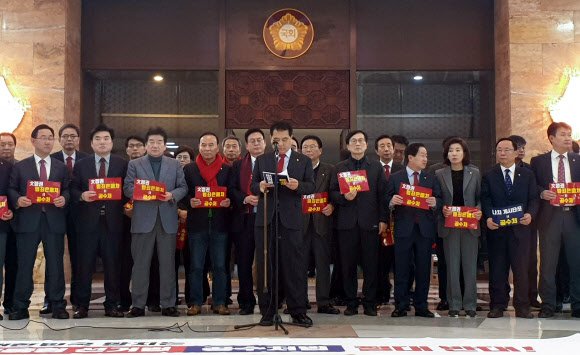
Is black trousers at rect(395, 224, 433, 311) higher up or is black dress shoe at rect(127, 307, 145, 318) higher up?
black trousers at rect(395, 224, 433, 311)

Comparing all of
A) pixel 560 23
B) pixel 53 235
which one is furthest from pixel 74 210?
pixel 560 23

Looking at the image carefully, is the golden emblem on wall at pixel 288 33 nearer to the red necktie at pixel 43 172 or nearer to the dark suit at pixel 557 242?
the red necktie at pixel 43 172

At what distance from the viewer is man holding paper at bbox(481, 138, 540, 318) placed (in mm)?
5137

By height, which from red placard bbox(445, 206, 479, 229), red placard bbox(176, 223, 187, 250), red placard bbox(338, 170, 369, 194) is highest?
red placard bbox(338, 170, 369, 194)

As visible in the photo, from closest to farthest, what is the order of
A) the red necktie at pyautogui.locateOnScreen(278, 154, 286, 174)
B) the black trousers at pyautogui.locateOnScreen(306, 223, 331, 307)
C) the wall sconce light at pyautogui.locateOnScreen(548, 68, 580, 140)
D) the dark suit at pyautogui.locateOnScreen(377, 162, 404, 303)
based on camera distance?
the red necktie at pyautogui.locateOnScreen(278, 154, 286, 174) < the black trousers at pyautogui.locateOnScreen(306, 223, 331, 307) < the dark suit at pyautogui.locateOnScreen(377, 162, 404, 303) < the wall sconce light at pyautogui.locateOnScreen(548, 68, 580, 140)

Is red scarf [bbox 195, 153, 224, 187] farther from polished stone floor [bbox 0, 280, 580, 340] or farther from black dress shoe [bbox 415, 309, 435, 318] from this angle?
black dress shoe [bbox 415, 309, 435, 318]

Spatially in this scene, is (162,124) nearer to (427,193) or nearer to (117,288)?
(117,288)

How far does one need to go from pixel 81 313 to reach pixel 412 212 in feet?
9.31

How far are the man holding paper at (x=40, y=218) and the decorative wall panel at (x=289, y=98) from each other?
296 cm

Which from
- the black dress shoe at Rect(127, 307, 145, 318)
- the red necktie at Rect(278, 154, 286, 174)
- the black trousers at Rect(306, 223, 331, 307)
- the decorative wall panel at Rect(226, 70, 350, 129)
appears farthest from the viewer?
the decorative wall panel at Rect(226, 70, 350, 129)

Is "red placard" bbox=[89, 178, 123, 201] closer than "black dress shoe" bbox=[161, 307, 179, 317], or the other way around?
"red placard" bbox=[89, 178, 123, 201]

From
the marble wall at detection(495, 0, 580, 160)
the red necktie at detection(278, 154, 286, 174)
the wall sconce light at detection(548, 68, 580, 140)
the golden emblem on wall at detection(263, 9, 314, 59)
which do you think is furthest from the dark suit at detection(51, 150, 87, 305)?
the wall sconce light at detection(548, 68, 580, 140)

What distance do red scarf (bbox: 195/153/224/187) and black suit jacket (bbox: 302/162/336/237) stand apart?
2.72 ft

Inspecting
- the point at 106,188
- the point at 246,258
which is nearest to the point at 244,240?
the point at 246,258
